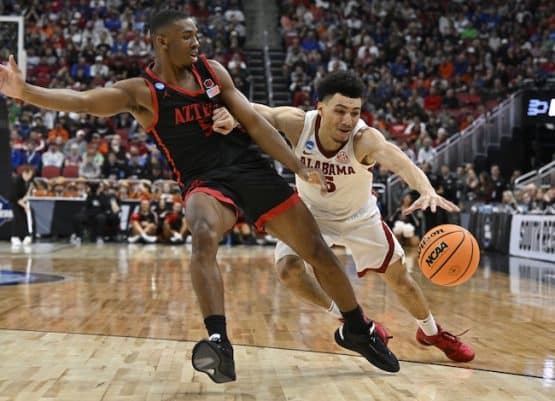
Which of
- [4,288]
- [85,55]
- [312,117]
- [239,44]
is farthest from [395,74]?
[312,117]

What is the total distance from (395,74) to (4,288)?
1576 centimetres

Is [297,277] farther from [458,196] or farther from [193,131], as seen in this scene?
[458,196]

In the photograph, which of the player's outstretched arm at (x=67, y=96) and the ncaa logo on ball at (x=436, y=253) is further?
the ncaa logo on ball at (x=436, y=253)

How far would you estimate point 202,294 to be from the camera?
13.0 ft

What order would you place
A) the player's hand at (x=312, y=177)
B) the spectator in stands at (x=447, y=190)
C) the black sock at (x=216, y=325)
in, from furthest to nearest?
the spectator in stands at (x=447, y=190), the player's hand at (x=312, y=177), the black sock at (x=216, y=325)

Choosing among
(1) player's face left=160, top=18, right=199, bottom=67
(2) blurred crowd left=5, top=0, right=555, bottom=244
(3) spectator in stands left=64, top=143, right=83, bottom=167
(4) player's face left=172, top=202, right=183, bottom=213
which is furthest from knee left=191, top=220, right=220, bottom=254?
(3) spectator in stands left=64, top=143, right=83, bottom=167

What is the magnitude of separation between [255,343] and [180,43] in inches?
82.2

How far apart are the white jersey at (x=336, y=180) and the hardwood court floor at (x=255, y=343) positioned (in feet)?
2.89

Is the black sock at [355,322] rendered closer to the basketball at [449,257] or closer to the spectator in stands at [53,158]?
the basketball at [449,257]

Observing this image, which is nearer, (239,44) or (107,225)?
(107,225)

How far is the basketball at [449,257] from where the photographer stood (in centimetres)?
490

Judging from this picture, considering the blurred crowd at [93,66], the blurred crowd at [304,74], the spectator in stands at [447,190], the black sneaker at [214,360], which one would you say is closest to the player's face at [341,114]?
the black sneaker at [214,360]

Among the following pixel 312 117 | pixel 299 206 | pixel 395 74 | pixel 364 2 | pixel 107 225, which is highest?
pixel 364 2

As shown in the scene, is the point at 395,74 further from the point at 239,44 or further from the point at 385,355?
the point at 385,355
